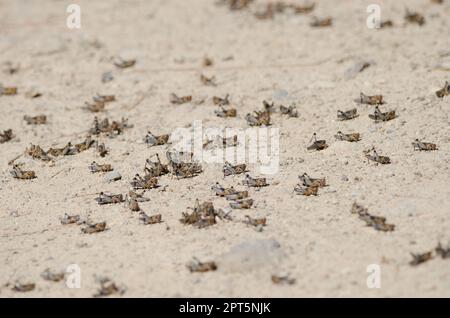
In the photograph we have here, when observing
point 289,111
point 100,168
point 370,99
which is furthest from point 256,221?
point 370,99

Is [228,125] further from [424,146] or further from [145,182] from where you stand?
[424,146]

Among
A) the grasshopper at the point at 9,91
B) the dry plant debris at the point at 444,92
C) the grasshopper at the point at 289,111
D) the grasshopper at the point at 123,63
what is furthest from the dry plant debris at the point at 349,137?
the grasshopper at the point at 9,91

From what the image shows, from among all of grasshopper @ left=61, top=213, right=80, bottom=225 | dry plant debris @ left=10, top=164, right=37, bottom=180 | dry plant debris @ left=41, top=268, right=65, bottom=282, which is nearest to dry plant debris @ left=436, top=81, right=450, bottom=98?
grasshopper @ left=61, top=213, right=80, bottom=225

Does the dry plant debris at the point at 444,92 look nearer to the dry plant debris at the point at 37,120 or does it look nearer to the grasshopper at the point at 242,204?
the grasshopper at the point at 242,204

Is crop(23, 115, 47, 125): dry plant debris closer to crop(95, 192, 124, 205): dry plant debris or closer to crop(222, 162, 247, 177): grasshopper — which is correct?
crop(95, 192, 124, 205): dry plant debris
